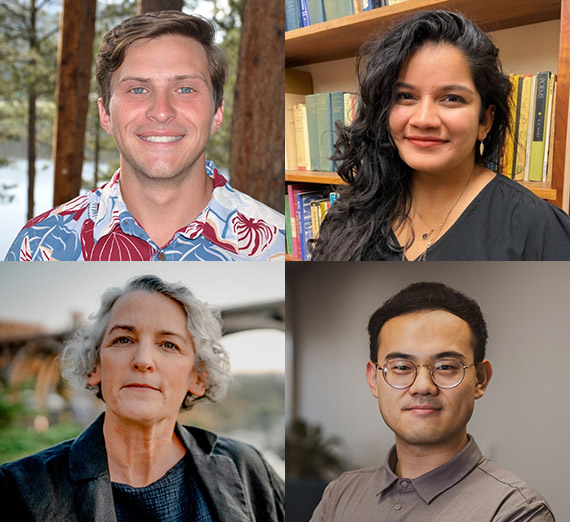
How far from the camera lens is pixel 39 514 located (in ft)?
4.93

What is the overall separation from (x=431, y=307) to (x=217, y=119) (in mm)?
697

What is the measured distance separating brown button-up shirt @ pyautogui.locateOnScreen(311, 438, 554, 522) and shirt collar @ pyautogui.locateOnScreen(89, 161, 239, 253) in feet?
2.15

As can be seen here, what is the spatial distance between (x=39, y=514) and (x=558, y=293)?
1.37m

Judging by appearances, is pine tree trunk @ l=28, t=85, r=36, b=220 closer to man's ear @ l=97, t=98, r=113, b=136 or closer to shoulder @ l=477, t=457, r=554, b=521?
man's ear @ l=97, t=98, r=113, b=136

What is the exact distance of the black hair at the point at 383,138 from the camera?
3.97 feet

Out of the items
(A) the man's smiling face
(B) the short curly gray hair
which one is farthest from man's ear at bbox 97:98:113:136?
(B) the short curly gray hair

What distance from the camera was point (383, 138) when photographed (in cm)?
133

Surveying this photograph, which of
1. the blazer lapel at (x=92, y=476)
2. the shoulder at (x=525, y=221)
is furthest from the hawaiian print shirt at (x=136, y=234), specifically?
the shoulder at (x=525, y=221)

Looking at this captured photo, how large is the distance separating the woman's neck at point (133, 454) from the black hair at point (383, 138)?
0.63 metres

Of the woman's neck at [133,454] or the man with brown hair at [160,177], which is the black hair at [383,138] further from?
the woman's neck at [133,454]

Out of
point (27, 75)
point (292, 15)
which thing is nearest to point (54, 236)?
point (27, 75)

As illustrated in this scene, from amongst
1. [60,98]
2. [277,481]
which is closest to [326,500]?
[277,481]

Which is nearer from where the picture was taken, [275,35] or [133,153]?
[133,153]

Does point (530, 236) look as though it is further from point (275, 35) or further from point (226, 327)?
point (275, 35)
